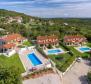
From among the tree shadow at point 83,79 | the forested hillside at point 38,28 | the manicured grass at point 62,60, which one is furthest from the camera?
the forested hillside at point 38,28

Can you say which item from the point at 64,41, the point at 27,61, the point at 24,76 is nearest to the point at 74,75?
the point at 24,76

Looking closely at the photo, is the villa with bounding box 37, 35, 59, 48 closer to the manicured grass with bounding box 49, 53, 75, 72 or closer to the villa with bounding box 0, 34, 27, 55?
the villa with bounding box 0, 34, 27, 55

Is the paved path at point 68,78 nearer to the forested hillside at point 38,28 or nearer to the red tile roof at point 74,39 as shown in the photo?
the red tile roof at point 74,39

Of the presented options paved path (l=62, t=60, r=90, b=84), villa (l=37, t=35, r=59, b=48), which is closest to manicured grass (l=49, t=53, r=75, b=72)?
paved path (l=62, t=60, r=90, b=84)

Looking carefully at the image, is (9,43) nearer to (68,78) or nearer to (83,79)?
(68,78)

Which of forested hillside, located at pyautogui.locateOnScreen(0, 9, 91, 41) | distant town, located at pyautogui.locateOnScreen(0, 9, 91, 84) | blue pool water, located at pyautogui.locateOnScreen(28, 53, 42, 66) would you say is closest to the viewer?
distant town, located at pyautogui.locateOnScreen(0, 9, 91, 84)

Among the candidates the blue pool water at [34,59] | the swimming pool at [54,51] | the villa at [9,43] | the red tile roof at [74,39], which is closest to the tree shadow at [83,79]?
the blue pool water at [34,59]

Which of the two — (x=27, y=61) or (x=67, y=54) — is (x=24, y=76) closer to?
(x=27, y=61)

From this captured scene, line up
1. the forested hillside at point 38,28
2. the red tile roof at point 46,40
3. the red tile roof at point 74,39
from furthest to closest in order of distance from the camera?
1. the forested hillside at point 38,28
2. the red tile roof at point 74,39
3. the red tile roof at point 46,40
